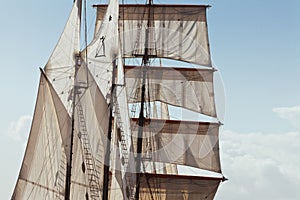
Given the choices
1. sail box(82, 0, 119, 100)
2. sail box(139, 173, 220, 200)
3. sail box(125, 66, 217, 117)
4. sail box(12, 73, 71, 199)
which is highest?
sail box(125, 66, 217, 117)

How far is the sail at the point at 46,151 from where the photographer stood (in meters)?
17.9

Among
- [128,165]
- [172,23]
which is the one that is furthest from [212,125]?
[128,165]

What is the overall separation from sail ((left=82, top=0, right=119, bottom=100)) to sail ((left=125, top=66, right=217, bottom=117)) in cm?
1573

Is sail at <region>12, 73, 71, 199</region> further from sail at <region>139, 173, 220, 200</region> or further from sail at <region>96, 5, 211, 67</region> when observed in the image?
sail at <region>96, 5, 211, 67</region>

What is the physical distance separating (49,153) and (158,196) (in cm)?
1812

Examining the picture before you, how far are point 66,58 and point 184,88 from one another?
756 inches

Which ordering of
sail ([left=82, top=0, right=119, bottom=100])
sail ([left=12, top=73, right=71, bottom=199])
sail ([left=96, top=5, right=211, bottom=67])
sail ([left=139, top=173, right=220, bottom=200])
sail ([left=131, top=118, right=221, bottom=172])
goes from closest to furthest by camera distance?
sail ([left=12, top=73, right=71, bottom=199]) → sail ([left=82, top=0, right=119, bottom=100]) → sail ([left=139, top=173, right=220, bottom=200]) → sail ([left=96, top=5, right=211, bottom=67]) → sail ([left=131, top=118, right=221, bottom=172])

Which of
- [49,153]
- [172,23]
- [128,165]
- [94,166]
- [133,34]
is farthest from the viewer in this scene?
[172,23]

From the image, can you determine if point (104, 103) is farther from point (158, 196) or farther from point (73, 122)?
point (158, 196)

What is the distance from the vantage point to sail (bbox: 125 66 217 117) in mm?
36906

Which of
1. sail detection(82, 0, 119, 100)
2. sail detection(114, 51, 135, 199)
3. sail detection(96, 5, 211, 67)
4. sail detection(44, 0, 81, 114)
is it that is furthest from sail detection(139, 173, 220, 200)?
sail detection(44, 0, 81, 114)

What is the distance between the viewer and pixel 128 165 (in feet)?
69.0

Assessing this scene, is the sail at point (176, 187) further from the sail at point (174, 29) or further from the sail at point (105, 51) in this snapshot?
the sail at point (105, 51)

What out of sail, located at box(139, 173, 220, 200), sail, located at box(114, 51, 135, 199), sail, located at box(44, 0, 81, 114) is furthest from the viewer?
sail, located at box(139, 173, 220, 200)
